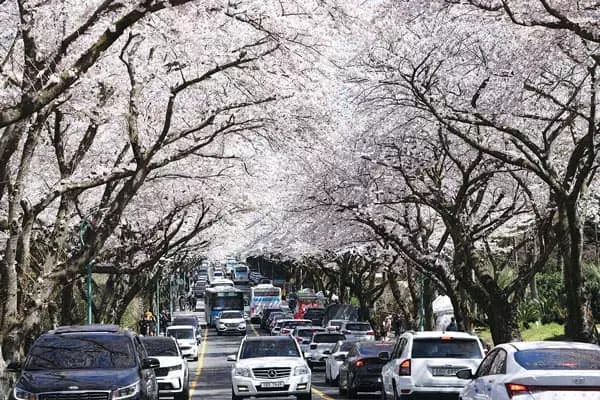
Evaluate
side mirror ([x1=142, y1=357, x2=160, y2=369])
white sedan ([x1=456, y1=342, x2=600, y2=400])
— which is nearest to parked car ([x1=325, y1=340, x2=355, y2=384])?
side mirror ([x1=142, y1=357, x2=160, y2=369])

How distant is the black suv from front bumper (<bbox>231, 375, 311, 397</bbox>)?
6692 mm

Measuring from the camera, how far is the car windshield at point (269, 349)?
24969 mm

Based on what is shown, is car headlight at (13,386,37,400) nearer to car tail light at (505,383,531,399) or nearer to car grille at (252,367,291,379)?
car tail light at (505,383,531,399)

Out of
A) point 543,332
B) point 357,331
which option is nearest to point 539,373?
point 543,332

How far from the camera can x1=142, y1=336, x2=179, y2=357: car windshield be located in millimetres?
28711

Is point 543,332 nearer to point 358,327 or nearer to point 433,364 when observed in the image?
point 358,327

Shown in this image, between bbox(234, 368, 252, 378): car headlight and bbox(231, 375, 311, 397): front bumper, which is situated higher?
bbox(234, 368, 252, 378): car headlight

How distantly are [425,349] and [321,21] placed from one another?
6248 millimetres

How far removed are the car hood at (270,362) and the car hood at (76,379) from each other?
881cm

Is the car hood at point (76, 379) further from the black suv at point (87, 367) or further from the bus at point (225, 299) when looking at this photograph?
the bus at point (225, 299)

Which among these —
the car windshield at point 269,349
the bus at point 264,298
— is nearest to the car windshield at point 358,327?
the car windshield at point 269,349

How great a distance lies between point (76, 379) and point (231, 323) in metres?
64.9

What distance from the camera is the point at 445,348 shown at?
20297 mm

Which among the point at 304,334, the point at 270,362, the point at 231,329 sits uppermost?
the point at 231,329
